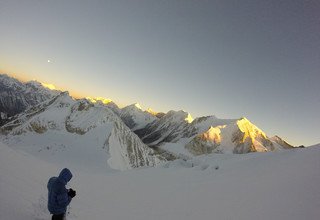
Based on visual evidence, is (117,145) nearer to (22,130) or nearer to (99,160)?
(99,160)

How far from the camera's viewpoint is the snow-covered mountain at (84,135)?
2822 inches

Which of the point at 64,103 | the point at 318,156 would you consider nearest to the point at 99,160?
the point at 318,156

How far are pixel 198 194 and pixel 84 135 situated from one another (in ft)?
240

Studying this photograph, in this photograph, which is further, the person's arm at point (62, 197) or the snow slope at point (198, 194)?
the snow slope at point (198, 194)

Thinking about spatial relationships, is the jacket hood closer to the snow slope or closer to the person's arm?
the person's arm

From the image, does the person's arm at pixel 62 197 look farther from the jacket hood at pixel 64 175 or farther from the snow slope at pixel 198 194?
the snow slope at pixel 198 194

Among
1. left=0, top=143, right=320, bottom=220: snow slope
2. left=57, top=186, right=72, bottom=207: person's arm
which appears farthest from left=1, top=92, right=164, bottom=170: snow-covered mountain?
left=57, top=186, right=72, bottom=207: person's arm

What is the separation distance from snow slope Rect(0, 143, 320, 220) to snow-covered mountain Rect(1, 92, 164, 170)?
47.8 metres

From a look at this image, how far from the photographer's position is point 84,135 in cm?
8269

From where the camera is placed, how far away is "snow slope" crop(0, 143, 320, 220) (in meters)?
8.55

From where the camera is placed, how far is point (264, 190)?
11.6m

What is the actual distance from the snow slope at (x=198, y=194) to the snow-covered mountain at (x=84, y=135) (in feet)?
157

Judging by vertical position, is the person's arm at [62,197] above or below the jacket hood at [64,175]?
below

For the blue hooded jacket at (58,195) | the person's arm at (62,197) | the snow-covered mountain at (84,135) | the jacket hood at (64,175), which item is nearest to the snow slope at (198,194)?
the blue hooded jacket at (58,195)
